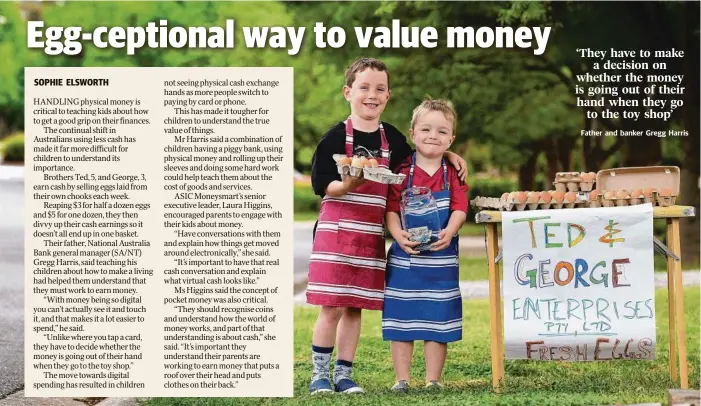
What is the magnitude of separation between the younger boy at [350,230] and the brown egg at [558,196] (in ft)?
1.61

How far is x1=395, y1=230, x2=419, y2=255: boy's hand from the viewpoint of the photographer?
5.26m

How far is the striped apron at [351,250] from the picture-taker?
527cm

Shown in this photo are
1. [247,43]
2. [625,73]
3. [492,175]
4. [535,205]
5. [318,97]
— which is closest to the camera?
[535,205]

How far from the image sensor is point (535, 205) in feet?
A: 17.2

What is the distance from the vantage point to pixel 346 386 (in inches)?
212

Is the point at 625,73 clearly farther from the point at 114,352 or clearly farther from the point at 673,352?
the point at 114,352

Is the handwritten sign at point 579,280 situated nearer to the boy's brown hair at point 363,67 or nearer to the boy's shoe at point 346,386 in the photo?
the boy's shoe at point 346,386

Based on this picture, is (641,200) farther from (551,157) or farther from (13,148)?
(13,148)

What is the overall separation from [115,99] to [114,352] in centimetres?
144

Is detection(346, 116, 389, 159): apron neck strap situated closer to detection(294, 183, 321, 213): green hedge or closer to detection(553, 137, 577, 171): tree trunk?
detection(553, 137, 577, 171): tree trunk

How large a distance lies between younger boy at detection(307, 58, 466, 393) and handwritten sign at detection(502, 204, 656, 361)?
0.54 metres

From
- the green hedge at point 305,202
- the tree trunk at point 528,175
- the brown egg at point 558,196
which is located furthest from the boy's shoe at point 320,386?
the green hedge at point 305,202

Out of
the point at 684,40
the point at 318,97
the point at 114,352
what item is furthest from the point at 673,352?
the point at 318,97

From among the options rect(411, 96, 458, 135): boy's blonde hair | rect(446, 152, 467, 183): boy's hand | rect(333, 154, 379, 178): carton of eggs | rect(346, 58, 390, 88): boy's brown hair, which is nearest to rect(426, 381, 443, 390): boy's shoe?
rect(446, 152, 467, 183): boy's hand
